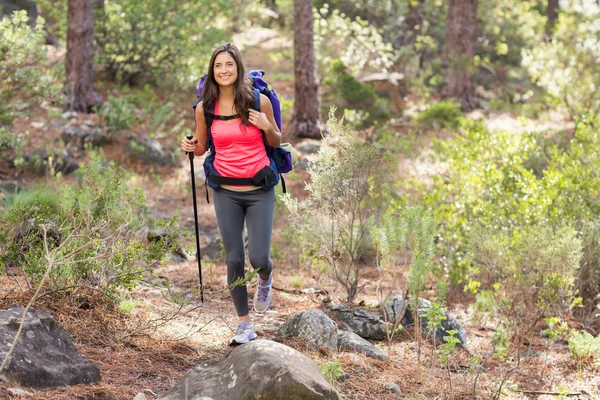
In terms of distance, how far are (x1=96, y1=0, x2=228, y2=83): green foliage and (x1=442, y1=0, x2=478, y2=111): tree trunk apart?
5.83 meters

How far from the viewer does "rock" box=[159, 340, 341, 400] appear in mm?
3408

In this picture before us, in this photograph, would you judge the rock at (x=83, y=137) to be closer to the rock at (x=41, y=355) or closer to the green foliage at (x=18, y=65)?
the green foliage at (x=18, y=65)

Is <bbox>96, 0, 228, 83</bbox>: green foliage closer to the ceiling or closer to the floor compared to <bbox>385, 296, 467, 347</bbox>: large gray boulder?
closer to the ceiling

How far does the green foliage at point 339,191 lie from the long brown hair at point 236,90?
4.38 feet

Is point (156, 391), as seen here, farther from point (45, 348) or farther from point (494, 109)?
point (494, 109)

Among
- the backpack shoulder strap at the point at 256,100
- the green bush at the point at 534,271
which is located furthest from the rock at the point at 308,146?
the backpack shoulder strap at the point at 256,100

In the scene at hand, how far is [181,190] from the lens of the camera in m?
10.4

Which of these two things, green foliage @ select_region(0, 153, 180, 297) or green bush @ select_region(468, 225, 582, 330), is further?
green bush @ select_region(468, 225, 582, 330)

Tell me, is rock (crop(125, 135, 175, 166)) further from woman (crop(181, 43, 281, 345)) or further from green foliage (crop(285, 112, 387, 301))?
woman (crop(181, 43, 281, 345))

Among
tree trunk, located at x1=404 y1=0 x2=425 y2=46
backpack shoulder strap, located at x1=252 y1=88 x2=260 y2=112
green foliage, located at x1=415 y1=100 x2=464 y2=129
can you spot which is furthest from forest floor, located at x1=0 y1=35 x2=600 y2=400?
tree trunk, located at x1=404 y1=0 x2=425 y2=46

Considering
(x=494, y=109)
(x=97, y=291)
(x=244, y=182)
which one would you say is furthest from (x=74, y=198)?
(x=494, y=109)

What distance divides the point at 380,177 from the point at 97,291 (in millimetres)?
2693

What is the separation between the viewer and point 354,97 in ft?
42.8

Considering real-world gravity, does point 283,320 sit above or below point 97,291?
below
